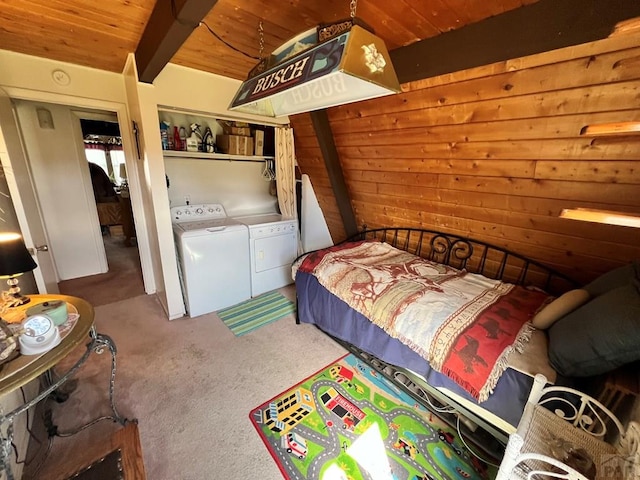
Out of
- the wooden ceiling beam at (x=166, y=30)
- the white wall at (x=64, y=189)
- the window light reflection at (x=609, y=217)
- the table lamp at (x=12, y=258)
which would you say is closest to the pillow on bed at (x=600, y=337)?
the window light reflection at (x=609, y=217)

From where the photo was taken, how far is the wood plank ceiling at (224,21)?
1.29 meters

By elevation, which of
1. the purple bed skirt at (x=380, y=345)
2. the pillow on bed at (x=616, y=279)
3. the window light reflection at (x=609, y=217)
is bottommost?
the purple bed skirt at (x=380, y=345)

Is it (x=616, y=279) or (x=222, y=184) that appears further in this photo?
(x=222, y=184)

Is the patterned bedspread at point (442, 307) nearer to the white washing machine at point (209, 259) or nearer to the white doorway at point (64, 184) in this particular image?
the white washing machine at point (209, 259)

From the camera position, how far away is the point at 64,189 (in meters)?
3.41

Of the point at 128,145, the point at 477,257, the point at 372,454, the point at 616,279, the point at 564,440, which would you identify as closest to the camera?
the point at 564,440

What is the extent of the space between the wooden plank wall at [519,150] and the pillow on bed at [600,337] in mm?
Answer: 627

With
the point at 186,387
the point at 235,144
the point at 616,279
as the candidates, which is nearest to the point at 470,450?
the point at 616,279

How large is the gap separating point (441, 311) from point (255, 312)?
1979 mm

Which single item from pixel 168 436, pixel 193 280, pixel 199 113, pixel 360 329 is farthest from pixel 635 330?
pixel 199 113

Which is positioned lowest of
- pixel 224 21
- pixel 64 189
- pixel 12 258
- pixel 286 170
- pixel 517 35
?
pixel 12 258

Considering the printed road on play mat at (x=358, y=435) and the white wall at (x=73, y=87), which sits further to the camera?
the white wall at (x=73, y=87)

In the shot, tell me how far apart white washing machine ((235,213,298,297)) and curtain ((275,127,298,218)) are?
170mm

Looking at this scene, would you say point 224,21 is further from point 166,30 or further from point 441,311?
point 441,311
